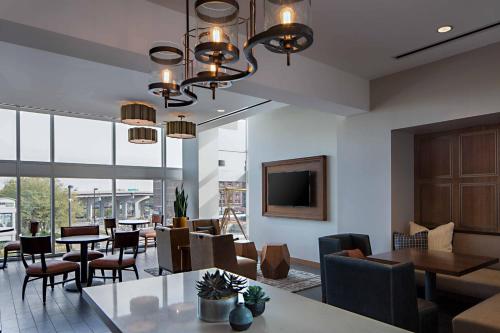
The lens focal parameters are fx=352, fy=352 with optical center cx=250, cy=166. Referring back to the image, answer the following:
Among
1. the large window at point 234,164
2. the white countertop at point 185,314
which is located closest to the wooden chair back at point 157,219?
the large window at point 234,164

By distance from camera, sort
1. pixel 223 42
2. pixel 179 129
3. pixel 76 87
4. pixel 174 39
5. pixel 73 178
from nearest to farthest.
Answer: pixel 223 42 < pixel 174 39 < pixel 76 87 < pixel 179 129 < pixel 73 178

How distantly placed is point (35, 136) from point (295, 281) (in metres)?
6.80

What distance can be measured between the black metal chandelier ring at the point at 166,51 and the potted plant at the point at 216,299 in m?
1.40

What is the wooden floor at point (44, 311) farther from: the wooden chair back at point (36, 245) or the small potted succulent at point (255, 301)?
the small potted succulent at point (255, 301)

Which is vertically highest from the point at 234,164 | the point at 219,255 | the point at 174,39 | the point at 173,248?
the point at 174,39

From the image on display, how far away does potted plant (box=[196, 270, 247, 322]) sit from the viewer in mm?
1483

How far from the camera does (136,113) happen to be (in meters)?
6.15

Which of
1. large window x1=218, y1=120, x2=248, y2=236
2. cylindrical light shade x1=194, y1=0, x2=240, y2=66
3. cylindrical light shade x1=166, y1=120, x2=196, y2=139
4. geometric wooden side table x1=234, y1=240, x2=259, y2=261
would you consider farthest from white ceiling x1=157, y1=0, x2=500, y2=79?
large window x1=218, y1=120, x2=248, y2=236

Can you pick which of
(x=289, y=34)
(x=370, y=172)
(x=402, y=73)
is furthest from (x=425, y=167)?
(x=289, y=34)

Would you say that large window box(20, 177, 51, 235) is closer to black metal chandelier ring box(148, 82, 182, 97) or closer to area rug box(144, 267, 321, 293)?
area rug box(144, 267, 321, 293)

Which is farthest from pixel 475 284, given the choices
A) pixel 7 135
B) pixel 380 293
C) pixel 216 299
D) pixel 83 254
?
pixel 7 135

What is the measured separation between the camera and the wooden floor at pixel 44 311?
3.76m

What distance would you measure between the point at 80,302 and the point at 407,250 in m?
4.22

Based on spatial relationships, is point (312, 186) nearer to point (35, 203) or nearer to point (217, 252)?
point (217, 252)
